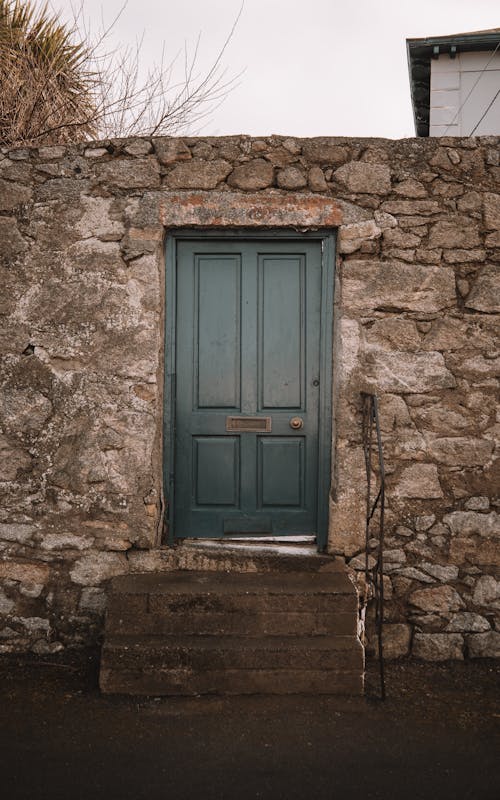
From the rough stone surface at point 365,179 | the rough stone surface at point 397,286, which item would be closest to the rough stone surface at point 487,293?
the rough stone surface at point 397,286

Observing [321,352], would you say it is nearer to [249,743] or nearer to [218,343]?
[218,343]

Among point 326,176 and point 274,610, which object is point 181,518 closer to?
point 274,610

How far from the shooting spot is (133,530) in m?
3.82

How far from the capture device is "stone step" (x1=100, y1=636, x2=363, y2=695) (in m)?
3.26

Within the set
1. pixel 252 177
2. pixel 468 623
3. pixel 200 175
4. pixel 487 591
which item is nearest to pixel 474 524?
pixel 487 591

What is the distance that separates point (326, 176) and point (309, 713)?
2.89 m

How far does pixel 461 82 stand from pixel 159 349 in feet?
20.5

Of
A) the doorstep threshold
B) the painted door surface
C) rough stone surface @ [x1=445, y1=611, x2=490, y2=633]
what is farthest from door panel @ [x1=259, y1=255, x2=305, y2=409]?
rough stone surface @ [x1=445, y1=611, x2=490, y2=633]

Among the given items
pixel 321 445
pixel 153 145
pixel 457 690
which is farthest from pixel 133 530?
pixel 153 145

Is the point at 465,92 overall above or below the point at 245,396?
above

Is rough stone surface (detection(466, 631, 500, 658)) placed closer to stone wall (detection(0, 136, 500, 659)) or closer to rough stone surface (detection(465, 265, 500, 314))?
stone wall (detection(0, 136, 500, 659))

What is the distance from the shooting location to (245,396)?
4004 millimetres

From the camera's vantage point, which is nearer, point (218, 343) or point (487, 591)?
point (487, 591)

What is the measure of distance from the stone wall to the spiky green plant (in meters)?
1.75
